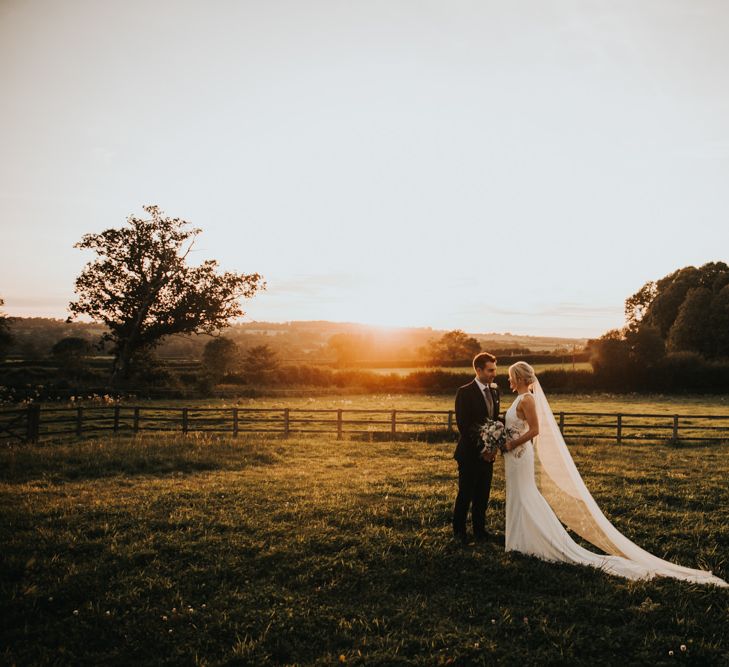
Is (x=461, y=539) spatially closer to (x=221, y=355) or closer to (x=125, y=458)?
(x=125, y=458)

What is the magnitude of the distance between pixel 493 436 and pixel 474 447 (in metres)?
0.40

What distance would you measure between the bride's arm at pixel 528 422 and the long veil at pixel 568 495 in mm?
212

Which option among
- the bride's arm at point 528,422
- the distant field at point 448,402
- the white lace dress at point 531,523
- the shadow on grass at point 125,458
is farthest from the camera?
the distant field at point 448,402

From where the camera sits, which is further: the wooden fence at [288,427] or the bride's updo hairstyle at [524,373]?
the wooden fence at [288,427]

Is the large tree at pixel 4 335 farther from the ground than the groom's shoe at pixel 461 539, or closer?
farther from the ground

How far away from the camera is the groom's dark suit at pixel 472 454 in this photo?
670 centimetres

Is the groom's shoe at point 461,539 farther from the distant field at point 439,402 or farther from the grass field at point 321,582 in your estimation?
the distant field at point 439,402

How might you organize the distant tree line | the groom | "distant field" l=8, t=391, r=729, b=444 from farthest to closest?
the distant tree line → "distant field" l=8, t=391, r=729, b=444 → the groom

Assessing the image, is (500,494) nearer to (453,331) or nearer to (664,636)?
(664,636)

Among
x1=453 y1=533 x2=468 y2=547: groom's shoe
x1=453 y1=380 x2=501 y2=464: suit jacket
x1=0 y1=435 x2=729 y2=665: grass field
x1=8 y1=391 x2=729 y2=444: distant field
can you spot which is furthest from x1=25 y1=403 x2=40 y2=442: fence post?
x1=453 y1=380 x2=501 y2=464: suit jacket

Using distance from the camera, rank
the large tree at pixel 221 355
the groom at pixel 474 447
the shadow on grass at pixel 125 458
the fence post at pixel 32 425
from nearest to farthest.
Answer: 1. the groom at pixel 474 447
2. the shadow on grass at pixel 125 458
3. the fence post at pixel 32 425
4. the large tree at pixel 221 355

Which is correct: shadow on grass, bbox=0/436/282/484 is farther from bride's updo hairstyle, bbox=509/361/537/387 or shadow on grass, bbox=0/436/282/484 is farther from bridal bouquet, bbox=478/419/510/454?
bride's updo hairstyle, bbox=509/361/537/387

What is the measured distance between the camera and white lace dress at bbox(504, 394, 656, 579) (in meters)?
6.02

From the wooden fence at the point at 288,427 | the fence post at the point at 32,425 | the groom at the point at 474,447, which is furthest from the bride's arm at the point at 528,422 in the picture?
the fence post at the point at 32,425
